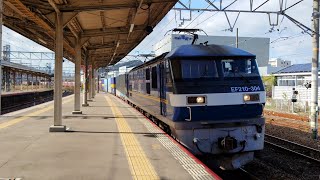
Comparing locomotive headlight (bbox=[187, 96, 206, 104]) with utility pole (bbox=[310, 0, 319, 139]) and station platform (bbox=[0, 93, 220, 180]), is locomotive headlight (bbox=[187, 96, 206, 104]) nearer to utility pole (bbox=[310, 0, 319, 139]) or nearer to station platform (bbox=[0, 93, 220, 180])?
station platform (bbox=[0, 93, 220, 180])

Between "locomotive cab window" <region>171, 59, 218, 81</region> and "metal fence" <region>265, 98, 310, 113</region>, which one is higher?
"locomotive cab window" <region>171, 59, 218, 81</region>

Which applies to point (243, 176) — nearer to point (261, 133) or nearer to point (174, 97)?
point (261, 133)

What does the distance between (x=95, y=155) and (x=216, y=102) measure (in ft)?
9.72

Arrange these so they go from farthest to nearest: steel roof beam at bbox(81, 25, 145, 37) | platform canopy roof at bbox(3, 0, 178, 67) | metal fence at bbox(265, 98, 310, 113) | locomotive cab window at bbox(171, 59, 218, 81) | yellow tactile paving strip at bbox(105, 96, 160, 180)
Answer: metal fence at bbox(265, 98, 310, 113)
steel roof beam at bbox(81, 25, 145, 37)
platform canopy roof at bbox(3, 0, 178, 67)
locomotive cab window at bbox(171, 59, 218, 81)
yellow tactile paving strip at bbox(105, 96, 160, 180)

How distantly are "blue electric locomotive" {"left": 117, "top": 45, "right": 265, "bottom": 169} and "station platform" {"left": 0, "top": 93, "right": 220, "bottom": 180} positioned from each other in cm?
61

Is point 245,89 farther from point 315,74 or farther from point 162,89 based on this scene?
point 315,74

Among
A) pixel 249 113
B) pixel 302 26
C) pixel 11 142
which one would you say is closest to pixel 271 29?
pixel 302 26

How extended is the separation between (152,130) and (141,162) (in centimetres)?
459

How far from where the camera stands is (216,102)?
895 cm

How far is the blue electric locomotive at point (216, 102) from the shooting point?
877 centimetres

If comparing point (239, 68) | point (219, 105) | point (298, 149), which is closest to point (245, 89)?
point (239, 68)

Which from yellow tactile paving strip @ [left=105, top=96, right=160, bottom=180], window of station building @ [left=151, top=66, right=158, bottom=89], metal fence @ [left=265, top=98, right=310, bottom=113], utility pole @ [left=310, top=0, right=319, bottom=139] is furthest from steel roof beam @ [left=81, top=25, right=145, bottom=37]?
metal fence @ [left=265, top=98, right=310, bottom=113]

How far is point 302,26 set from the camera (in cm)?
1753

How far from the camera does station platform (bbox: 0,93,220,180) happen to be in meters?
6.49
